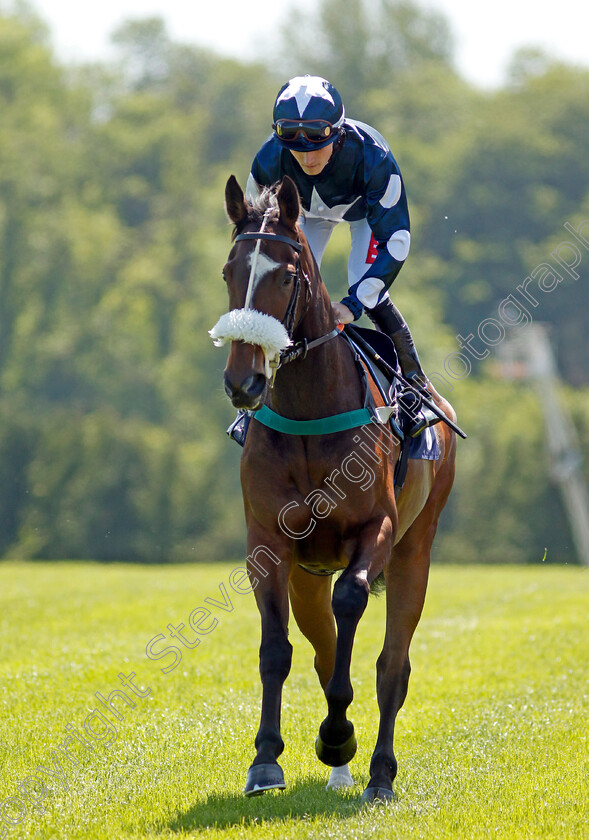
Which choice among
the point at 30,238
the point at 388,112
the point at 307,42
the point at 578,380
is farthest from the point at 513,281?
the point at 30,238

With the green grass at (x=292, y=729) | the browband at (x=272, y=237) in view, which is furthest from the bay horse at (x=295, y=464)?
the green grass at (x=292, y=729)

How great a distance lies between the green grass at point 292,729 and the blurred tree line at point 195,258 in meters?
18.8

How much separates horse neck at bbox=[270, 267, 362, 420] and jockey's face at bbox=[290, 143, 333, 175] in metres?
0.71

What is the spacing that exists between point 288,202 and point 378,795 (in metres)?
3.01

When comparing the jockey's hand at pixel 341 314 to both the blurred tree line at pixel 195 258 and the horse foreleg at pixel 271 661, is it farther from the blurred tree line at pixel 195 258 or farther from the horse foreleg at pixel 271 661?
the blurred tree line at pixel 195 258

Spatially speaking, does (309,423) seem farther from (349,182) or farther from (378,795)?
(378,795)

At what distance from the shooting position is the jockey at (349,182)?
594cm

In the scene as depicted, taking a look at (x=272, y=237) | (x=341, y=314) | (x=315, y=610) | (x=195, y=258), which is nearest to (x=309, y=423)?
(x=341, y=314)

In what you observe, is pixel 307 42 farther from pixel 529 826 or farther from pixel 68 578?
pixel 529 826

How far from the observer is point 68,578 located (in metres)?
19.7

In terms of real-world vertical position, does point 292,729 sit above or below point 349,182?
below

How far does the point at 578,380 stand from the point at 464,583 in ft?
114

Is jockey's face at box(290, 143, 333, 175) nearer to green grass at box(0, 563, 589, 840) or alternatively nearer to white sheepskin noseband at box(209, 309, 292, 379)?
white sheepskin noseband at box(209, 309, 292, 379)

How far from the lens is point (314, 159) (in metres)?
6.05
